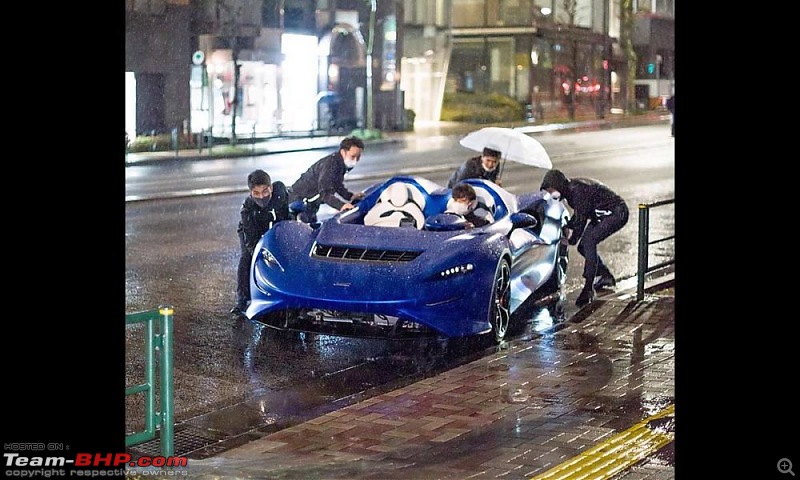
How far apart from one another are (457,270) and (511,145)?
3.53 meters

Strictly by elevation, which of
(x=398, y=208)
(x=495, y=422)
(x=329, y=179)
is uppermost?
(x=329, y=179)

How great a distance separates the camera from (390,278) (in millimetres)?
9000

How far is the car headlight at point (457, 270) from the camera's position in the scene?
9.01 m

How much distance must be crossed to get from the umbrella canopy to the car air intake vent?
3.26 meters


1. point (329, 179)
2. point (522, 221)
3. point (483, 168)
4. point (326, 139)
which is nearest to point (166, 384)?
point (522, 221)

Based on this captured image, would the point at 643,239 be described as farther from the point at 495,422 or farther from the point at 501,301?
the point at 495,422

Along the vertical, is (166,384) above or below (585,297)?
above

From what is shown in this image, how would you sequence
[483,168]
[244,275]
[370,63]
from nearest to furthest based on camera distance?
[244,275], [483,168], [370,63]

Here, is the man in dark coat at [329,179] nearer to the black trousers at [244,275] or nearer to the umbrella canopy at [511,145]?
the black trousers at [244,275]

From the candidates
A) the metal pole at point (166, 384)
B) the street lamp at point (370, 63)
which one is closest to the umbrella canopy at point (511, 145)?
the metal pole at point (166, 384)

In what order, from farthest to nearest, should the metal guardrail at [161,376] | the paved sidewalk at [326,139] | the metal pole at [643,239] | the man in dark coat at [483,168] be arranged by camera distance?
the paved sidewalk at [326,139] < the man in dark coat at [483,168] < the metal pole at [643,239] < the metal guardrail at [161,376]

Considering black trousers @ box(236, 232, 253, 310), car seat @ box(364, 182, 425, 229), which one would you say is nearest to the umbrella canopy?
car seat @ box(364, 182, 425, 229)
